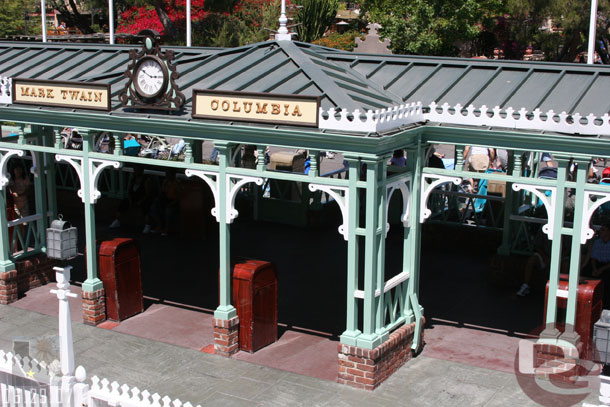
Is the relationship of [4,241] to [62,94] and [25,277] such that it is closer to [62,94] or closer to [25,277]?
[25,277]

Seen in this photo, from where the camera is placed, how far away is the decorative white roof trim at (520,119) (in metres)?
9.48

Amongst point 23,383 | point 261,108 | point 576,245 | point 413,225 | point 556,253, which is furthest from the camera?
point 413,225

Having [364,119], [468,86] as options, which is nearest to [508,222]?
[468,86]

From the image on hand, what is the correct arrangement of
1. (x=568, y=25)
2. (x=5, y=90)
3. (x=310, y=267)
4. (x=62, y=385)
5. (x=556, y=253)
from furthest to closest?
(x=568, y=25) < (x=310, y=267) < (x=5, y=90) < (x=556, y=253) < (x=62, y=385)

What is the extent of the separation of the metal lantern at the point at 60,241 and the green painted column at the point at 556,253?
6.55m

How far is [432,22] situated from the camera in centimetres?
3247

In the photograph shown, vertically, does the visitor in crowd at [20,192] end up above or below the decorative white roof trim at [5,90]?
below

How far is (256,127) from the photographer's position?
10.1m

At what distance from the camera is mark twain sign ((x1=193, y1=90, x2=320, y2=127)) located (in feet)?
32.0

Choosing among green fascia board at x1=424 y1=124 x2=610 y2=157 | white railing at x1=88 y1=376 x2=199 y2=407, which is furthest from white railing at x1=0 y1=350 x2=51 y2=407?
green fascia board at x1=424 y1=124 x2=610 y2=157

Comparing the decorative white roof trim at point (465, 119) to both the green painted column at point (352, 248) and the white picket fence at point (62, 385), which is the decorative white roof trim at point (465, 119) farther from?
the white picket fence at point (62, 385)

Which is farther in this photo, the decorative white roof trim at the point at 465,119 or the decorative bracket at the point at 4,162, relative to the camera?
the decorative bracket at the point at 4,162

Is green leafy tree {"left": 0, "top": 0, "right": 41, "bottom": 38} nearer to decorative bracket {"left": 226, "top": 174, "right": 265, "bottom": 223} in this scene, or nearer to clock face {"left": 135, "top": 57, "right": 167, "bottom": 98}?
clock face {"left": 135, "top": 57, "right": 167, "bottom": 98}

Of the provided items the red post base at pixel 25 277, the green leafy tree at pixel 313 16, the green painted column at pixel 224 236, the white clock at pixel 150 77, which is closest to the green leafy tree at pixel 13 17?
the green leafy tree at pixel 313 16
